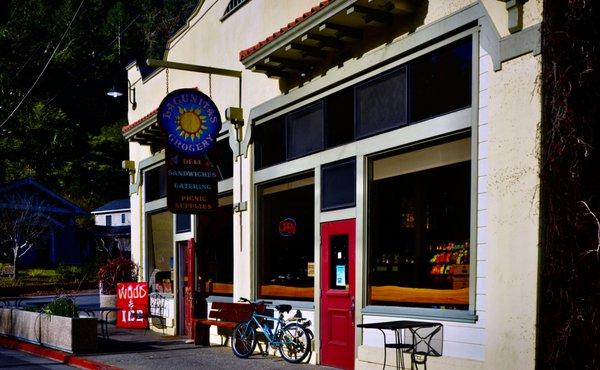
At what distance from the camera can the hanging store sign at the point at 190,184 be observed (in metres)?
12.5

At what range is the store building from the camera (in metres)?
7.22

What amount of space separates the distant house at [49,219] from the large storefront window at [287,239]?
29558 mm

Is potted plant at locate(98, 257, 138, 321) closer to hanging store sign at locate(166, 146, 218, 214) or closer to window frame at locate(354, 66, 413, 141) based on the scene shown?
hanging store sign at locate(166, 146, 218, 214)

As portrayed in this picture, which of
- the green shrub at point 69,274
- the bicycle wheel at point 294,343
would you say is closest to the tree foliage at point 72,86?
the green shrub at point 69,274

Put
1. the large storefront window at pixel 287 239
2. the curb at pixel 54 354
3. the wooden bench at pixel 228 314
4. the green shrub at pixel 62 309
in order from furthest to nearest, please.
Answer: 1. the green shrub at pixel 62 309
2. the wooden bench at pixel 228 314
3. the large storefront window at pixel 287 239
4. the curb at pixel 54 354

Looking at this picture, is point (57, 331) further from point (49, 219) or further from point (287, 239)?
point (49, 219)

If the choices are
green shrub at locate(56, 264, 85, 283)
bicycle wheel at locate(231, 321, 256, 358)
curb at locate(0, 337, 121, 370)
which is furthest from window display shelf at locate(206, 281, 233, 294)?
green shrub at locate(56, 264, 85, 283)

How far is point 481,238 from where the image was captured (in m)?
7.65

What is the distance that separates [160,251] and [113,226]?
36.4m

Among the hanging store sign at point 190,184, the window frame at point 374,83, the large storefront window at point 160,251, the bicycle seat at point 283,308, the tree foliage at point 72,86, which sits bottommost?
the bicycle seat at point 283,308

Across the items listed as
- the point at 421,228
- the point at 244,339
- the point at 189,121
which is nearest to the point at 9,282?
the point at 189,121

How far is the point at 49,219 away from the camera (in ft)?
135

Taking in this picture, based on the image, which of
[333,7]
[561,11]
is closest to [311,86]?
[333,7]

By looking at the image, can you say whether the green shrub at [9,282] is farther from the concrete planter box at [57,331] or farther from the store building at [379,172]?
the store building at [379,172]
